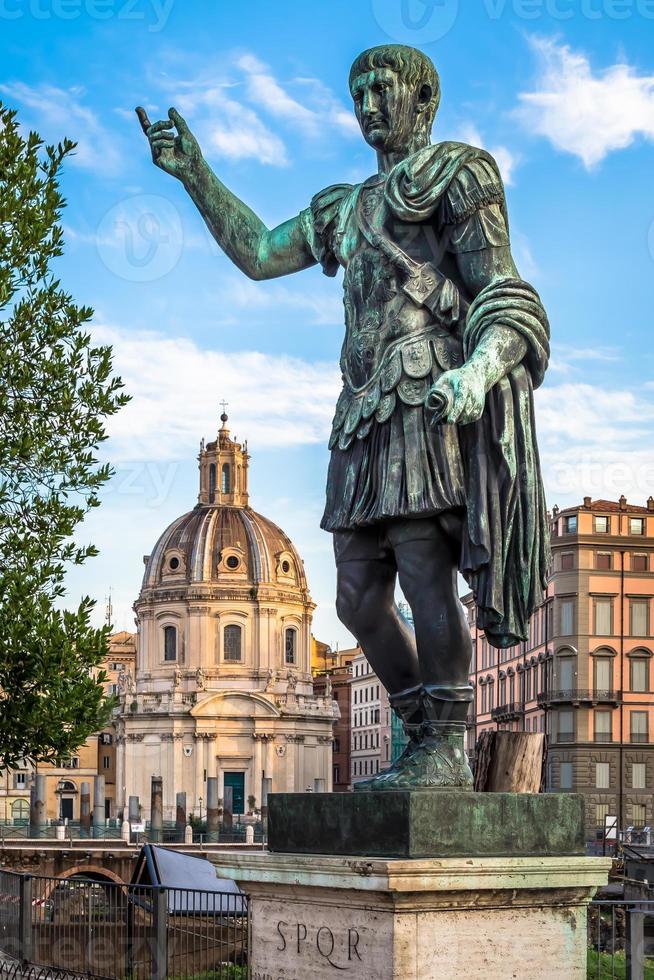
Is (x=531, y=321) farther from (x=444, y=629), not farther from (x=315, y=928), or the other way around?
(x=315, y=928)

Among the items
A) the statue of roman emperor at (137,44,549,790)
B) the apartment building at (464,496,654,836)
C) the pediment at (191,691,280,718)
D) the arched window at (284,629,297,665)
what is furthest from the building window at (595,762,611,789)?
the statue of roman emperor at (137,44,549,790)

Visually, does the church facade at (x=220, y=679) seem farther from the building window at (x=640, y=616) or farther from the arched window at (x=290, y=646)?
the building window at (x=640, y=616)

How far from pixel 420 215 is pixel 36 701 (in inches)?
360

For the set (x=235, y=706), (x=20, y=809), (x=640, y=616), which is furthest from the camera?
(x=20, y=809)

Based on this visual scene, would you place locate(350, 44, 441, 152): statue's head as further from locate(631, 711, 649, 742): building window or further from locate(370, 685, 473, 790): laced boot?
locate(631, 711, 649, 742): building window

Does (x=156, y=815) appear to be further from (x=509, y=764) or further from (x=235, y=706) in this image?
(x=509, y=764)

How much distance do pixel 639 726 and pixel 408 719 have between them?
6702 centimetres

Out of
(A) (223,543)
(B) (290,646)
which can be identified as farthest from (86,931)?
(B) (290,646)

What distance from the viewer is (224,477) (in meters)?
115

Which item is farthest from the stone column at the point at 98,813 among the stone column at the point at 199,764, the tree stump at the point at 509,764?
the tree stump at the point at 509,764

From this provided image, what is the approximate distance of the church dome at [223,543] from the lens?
353 feet

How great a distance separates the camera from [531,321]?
15.8 feet

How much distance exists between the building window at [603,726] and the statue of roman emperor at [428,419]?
66163mm

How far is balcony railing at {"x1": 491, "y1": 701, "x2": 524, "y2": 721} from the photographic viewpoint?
7562 cm
